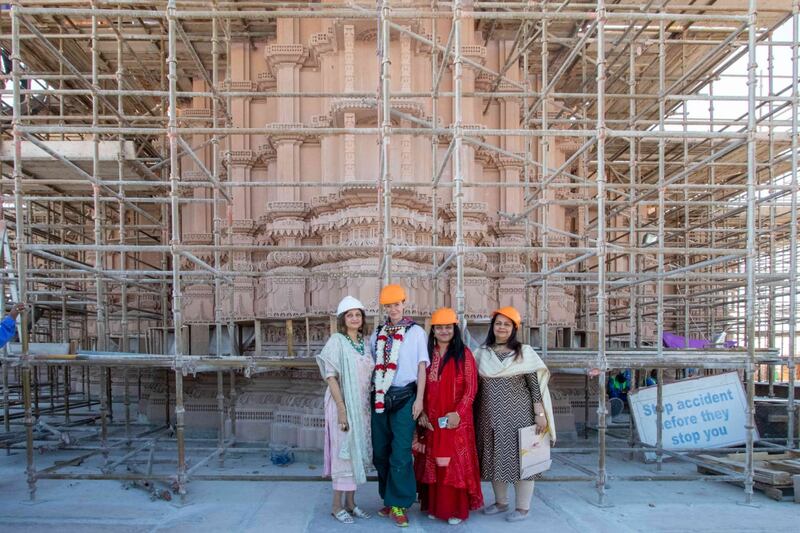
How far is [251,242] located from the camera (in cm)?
952

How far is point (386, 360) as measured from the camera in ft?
15.3

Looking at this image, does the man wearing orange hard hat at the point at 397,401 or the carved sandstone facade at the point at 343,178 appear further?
the carved sandstone facade at the point at 343,178

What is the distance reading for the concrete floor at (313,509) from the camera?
4684 millimetres

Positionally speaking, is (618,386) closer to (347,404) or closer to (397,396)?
(397,396)

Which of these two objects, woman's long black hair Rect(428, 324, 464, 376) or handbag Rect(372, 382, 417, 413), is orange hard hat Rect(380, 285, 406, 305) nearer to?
woman's long black hair Rect(428, 324, 464, 376)

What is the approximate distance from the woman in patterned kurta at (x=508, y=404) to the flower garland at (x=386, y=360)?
75 centimetres

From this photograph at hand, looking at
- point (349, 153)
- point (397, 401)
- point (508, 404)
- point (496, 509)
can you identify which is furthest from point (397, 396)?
point (349, 153)

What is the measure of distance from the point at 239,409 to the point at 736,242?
449 inches

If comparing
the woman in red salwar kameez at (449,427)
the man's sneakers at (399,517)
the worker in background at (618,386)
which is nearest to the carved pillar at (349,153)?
the woman in red salwar kameez at (449,427)

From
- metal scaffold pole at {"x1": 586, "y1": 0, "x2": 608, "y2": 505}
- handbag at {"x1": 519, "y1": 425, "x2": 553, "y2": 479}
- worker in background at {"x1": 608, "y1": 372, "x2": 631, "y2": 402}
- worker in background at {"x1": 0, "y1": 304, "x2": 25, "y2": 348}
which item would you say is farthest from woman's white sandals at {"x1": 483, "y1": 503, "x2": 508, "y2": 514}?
worker in background at {"x1": 608, "y1": 372, "x2": 631, "y2": 402}

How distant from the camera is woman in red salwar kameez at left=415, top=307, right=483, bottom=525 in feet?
15.0

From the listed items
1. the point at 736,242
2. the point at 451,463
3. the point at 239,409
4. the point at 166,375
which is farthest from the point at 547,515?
the point at 736,242

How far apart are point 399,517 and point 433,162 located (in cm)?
449

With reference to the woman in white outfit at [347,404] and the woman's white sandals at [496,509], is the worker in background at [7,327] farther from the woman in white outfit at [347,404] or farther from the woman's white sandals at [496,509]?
the woman's white sandals at [496,509]
